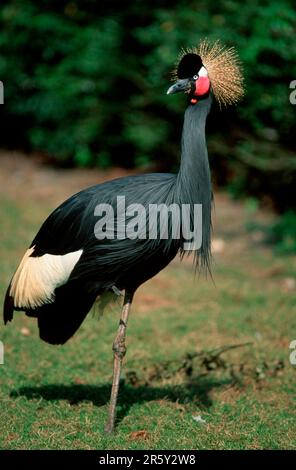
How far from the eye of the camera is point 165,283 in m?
6.43

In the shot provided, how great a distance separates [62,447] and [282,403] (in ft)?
4.33

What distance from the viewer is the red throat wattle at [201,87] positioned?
3.39 metres

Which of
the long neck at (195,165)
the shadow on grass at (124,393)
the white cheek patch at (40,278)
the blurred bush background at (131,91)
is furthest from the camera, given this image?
the blurred bush background at (131,91)

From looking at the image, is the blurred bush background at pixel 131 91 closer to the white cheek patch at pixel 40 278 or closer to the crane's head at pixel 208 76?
the crane's head at pixel 208 76

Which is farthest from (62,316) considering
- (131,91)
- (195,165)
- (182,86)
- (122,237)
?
(131,91)

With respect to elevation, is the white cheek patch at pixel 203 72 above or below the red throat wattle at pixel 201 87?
above

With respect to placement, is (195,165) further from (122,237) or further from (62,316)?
(62,316)

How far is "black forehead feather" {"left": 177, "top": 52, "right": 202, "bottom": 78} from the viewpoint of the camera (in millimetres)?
3402

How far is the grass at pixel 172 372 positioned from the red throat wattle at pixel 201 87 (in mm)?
1147

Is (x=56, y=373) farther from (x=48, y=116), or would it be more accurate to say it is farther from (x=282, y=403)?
(x=48, y=116)

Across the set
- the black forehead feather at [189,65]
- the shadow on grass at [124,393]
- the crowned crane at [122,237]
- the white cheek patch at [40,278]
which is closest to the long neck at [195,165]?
the crowned crane at [122,237]

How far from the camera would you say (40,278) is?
3584mm

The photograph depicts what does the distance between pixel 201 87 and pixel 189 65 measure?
11 centimetres

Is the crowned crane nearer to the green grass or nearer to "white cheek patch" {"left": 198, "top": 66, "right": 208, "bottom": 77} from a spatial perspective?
"white cheek patch" {"left": 198, "top": 66, "right": 208, "bottom": 77}
